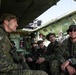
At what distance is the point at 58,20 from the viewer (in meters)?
11.1

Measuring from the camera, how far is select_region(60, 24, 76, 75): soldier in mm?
4941

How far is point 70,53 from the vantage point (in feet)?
17.2

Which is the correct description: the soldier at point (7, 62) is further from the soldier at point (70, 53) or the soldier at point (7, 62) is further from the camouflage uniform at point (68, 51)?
the camouflage uniform at point (68, 51)

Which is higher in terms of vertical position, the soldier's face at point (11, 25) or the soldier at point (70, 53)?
the soldier's face at point (11, 25)

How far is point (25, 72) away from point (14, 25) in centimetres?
82

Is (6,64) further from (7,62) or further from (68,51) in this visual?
(68,51)

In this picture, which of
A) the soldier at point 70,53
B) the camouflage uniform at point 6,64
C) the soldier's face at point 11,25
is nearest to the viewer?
the camouflage uniform at point 6,64

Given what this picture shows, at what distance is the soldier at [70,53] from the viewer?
4.94 metres

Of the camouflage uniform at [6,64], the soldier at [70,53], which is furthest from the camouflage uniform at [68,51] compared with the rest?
the camouflage uniform at [6,64]

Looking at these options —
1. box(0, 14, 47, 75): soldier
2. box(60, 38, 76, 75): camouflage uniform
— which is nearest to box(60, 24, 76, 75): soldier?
box(60, 38, 76, 75): camouflage uniform

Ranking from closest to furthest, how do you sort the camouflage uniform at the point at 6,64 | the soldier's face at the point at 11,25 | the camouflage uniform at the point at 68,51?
the camouflage uniform at the point at 6,64 < the soldier's face at the point at 11,25 < the camouflage uniform at the point at 68,51

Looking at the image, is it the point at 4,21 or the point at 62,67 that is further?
the point at 62,67

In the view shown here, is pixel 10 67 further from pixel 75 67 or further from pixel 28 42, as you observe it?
pixel 28 42

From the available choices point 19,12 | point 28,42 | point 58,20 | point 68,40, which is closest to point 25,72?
point 68,40
